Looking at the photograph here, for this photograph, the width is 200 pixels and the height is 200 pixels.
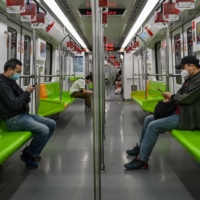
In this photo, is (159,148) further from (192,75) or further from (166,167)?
(192,75)

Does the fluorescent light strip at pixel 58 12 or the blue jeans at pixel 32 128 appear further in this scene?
the fluorescent light strip at pixel 58 12

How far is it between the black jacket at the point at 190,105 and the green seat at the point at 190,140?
90 mm

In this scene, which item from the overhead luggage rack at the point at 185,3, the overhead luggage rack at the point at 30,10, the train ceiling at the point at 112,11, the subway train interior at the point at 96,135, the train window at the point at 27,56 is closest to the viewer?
the subway train interior at the point at 96,135

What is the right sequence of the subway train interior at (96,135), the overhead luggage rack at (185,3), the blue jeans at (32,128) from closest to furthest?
1. the subway train interior at (96,135)
2. the blue jeans at (32,128)
3. the overhead luggage rack at (185,3)

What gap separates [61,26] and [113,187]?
17.2ft

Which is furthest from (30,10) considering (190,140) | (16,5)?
(190,140)

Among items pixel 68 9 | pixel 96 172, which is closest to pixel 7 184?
pixel 96 172

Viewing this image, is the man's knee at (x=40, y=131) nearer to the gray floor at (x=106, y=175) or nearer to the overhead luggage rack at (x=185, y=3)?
the gray floor at (x=106, y=175)

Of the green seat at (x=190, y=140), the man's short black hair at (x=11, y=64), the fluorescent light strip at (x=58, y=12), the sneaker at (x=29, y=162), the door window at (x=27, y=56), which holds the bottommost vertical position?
the sneaker at (x=29, y=162)

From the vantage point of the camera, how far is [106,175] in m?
2.78

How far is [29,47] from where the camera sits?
18.1 feet

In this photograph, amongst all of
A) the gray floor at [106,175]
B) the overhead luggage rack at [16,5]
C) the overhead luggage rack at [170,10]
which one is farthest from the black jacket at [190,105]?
the overhead luggage rack at [16,5]

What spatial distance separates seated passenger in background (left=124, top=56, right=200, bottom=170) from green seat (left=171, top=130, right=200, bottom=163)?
97 millimetres

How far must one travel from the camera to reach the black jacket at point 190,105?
8.56 ft
